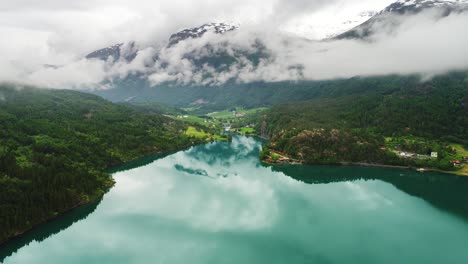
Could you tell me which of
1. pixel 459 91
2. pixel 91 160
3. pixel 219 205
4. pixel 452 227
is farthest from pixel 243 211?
pixel 459 91

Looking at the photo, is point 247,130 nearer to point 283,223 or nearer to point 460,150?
point 460,150

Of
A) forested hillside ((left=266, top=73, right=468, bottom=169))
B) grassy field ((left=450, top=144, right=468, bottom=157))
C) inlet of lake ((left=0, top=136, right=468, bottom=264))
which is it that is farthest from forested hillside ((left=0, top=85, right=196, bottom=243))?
grassy field ((left=450, top=144, right=468, bottom=157))

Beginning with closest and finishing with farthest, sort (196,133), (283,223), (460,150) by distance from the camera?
(283,223) → (460,150) → (196,133)

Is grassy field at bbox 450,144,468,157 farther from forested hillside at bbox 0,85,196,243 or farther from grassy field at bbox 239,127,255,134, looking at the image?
forested hillside at bbox 0,85,196,243

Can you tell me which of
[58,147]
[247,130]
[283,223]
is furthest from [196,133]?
A: [283,223]

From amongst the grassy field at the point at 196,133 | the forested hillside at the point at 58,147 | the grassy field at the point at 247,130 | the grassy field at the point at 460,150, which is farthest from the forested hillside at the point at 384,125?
the forested hillside at the point at 58,147
